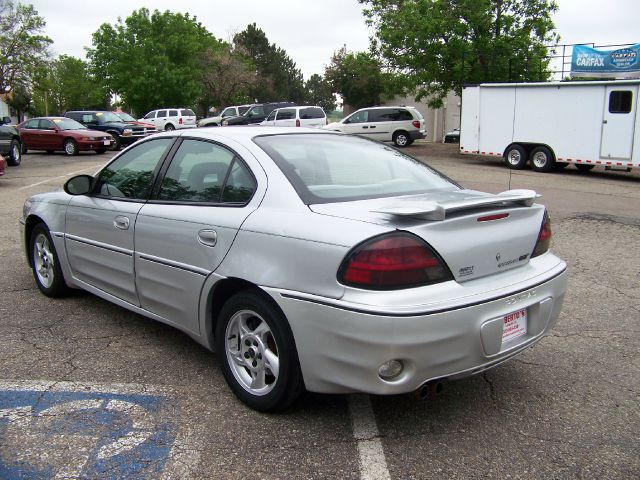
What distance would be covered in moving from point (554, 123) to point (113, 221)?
16004mm

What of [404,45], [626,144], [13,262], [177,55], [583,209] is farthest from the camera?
[177,55]

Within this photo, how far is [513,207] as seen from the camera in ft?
11.0

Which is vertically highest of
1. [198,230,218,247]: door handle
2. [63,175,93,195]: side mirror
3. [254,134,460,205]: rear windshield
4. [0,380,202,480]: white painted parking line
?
[254,134,460,205]: rear windshield

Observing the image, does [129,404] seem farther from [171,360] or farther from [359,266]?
[359,266]

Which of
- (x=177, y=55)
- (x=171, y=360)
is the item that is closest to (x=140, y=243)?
(x=171, y=360)

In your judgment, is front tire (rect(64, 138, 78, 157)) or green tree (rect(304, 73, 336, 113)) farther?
green tree (rect(304, 73, 336, 113))

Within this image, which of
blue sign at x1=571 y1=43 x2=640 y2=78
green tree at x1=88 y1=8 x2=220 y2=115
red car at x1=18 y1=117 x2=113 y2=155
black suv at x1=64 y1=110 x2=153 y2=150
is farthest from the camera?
green tree at x1=88 y1=8 x2=220 y2=115

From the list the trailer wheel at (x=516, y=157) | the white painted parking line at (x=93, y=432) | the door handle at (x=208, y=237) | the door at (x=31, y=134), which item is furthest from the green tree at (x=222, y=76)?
the white painted parking line at (x=93, y=432)

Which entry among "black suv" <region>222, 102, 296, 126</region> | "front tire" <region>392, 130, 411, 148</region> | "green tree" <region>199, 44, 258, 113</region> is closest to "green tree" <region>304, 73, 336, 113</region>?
"green tree" <region>199, 44, 258, 113</region>

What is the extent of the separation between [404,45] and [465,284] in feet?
76.7

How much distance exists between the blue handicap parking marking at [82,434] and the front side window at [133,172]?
1.43 m

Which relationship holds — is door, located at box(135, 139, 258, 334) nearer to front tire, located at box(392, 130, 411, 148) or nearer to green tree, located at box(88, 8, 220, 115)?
front tire, located at box(392, 130, 411, 148)

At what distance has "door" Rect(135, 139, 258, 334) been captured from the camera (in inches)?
136

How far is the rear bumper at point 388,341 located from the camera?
8.89 feet
